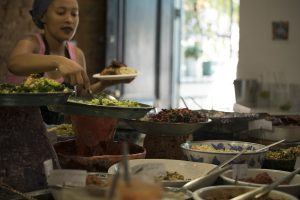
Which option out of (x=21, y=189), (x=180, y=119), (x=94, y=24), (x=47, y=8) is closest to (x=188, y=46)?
(x=94, y=24)

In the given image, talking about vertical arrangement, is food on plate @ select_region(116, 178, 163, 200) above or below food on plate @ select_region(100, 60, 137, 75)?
below

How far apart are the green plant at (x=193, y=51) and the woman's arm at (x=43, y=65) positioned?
7.59 meters

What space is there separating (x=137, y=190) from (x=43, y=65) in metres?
1.48

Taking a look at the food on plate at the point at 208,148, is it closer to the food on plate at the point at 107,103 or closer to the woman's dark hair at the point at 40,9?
the food on plate at the point at 107,103

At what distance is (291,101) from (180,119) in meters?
2.42

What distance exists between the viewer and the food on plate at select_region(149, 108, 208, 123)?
2.02m

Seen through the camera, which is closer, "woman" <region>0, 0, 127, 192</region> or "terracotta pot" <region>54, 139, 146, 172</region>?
"woman" <region>0, 0, 127, 192</region>

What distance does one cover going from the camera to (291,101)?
4180 mm

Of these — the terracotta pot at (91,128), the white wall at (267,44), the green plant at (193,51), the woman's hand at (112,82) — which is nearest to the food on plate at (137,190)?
the terracotta pot at (91,128)

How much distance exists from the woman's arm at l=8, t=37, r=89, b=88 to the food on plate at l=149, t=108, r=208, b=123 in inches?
13.8

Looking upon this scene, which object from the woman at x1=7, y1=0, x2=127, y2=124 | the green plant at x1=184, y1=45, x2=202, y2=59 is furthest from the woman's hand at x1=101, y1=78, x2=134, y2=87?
the green plant at x1=184, y1=45, x2=202, y2=59

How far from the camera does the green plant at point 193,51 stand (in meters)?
10.2

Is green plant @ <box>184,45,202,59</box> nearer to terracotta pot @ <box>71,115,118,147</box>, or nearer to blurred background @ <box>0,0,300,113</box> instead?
blurred background @ <box>0,0,300,113</box>

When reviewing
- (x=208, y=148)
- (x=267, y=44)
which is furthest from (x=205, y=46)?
(x=208, y=148)
